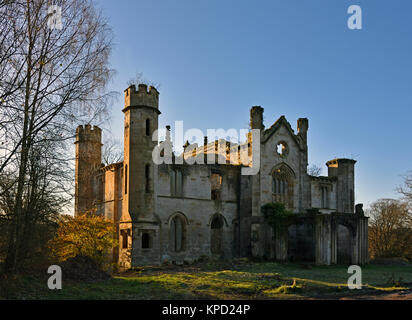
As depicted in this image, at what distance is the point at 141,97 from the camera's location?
26.6 metres

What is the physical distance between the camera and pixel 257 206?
31.6 m

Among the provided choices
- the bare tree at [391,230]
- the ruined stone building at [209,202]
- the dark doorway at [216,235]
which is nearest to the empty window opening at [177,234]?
the ruined stone building at [209,202]

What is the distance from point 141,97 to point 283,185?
13.2 m

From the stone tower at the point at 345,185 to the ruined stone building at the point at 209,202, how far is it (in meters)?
1.58

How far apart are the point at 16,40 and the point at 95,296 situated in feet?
25.9

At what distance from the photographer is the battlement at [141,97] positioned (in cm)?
2656

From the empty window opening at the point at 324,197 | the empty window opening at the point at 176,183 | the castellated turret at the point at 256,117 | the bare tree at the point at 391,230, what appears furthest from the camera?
the bare tree at the point at 391,230

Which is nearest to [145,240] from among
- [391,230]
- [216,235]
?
[216,235]

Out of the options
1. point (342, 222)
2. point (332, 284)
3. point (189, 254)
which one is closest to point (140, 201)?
point (189, 254)

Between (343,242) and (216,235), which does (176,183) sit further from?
(343,242)

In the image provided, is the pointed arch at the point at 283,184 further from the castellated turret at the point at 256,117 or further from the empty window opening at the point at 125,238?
the empty window opening at the point at 125,238

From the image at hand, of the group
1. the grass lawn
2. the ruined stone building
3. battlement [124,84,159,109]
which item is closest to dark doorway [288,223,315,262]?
the ruined stone building
